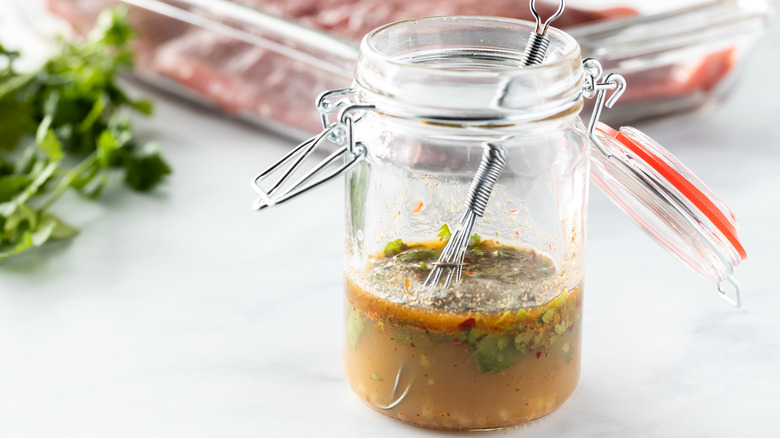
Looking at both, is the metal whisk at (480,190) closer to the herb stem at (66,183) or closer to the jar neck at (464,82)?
the jar neck at (464,82)

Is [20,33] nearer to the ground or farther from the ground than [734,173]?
nearer to the ground

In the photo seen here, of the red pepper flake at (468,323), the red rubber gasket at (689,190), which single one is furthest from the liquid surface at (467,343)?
the red rubber gasket at (689,190)

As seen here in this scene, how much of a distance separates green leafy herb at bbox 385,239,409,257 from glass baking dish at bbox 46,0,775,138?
0.41 metres

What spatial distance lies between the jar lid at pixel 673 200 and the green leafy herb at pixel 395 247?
172 millimetres

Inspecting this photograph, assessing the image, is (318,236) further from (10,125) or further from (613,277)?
(10,125)

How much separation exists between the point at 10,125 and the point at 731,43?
3.38 ft

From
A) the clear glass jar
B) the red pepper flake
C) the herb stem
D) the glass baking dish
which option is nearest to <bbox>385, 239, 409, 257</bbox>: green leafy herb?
the clear glass jar

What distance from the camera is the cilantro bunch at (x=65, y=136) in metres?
1.04

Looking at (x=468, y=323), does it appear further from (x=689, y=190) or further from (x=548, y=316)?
(x=689, y=190)

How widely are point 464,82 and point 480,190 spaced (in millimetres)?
94

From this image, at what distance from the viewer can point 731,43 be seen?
122cm

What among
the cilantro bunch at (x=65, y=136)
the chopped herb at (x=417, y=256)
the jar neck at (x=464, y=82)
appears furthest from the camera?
the cilantro bunch at (x=65, y=136)

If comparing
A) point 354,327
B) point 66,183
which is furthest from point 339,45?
point 354,327

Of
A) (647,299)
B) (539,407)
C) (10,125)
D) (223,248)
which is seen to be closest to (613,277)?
(647,299)
